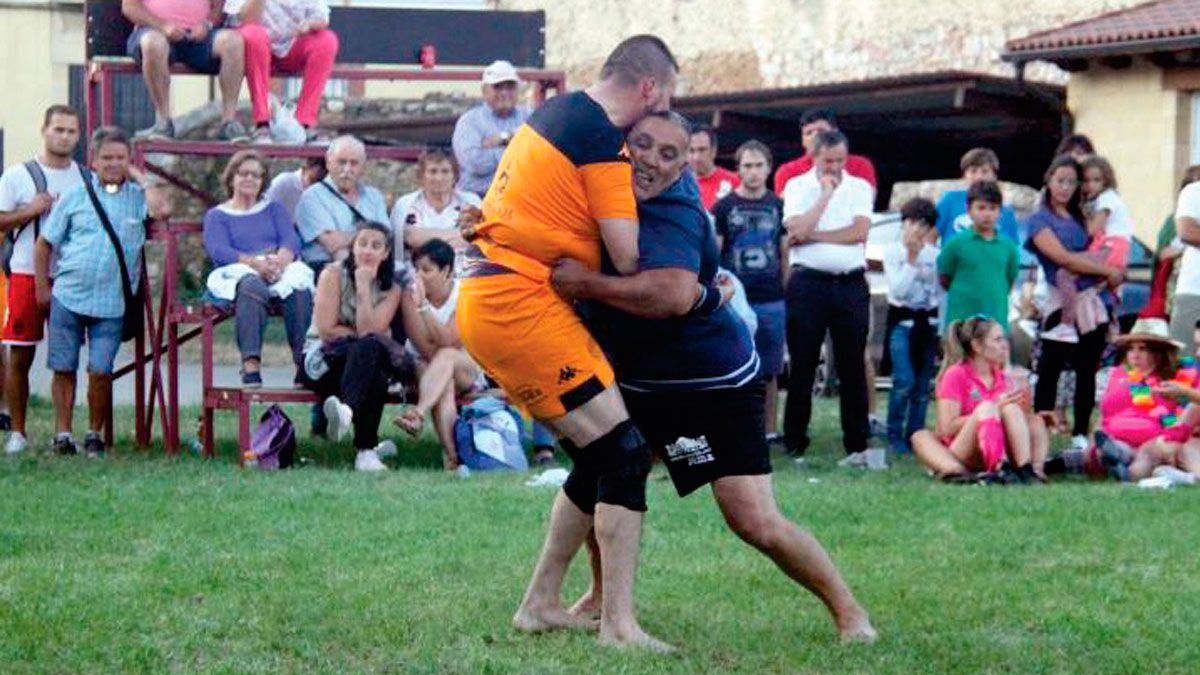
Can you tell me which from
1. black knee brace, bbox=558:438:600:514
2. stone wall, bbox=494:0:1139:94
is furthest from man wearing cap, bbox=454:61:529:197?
stone wall, bbox=494:0:1139:94

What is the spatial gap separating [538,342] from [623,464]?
17.9 inches

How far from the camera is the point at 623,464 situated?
712 cm

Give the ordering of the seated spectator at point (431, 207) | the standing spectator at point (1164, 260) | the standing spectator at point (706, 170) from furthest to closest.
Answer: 1. the standing spectator at point (1164, 260)
2. the standing spectator at point (706, 170)
3. the seated spectator at point (431, 207)

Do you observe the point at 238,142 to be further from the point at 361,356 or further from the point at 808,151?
the point at 808,151

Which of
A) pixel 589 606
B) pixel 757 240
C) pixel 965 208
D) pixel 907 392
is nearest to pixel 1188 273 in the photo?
pixel 965 208

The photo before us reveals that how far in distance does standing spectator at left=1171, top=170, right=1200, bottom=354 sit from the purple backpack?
5118mm

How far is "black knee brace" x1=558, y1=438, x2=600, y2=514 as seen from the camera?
7.26 m

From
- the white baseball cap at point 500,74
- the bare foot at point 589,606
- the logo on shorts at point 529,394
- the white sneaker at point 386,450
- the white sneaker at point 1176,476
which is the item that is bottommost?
the white sneaker at point 386,450

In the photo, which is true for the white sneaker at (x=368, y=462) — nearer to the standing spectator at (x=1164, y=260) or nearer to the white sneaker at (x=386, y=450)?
the white sneaker at (x=386, y=450)

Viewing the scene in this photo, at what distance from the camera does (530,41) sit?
16438 mm

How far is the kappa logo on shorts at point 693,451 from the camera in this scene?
23.7 feet

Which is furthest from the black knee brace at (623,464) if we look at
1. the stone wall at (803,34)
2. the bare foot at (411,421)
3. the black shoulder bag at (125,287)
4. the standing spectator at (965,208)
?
the stone wall at (803,34)

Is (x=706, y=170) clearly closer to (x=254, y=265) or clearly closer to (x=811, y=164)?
(x=811, y=164)

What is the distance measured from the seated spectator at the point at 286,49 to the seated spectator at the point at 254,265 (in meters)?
0.64
